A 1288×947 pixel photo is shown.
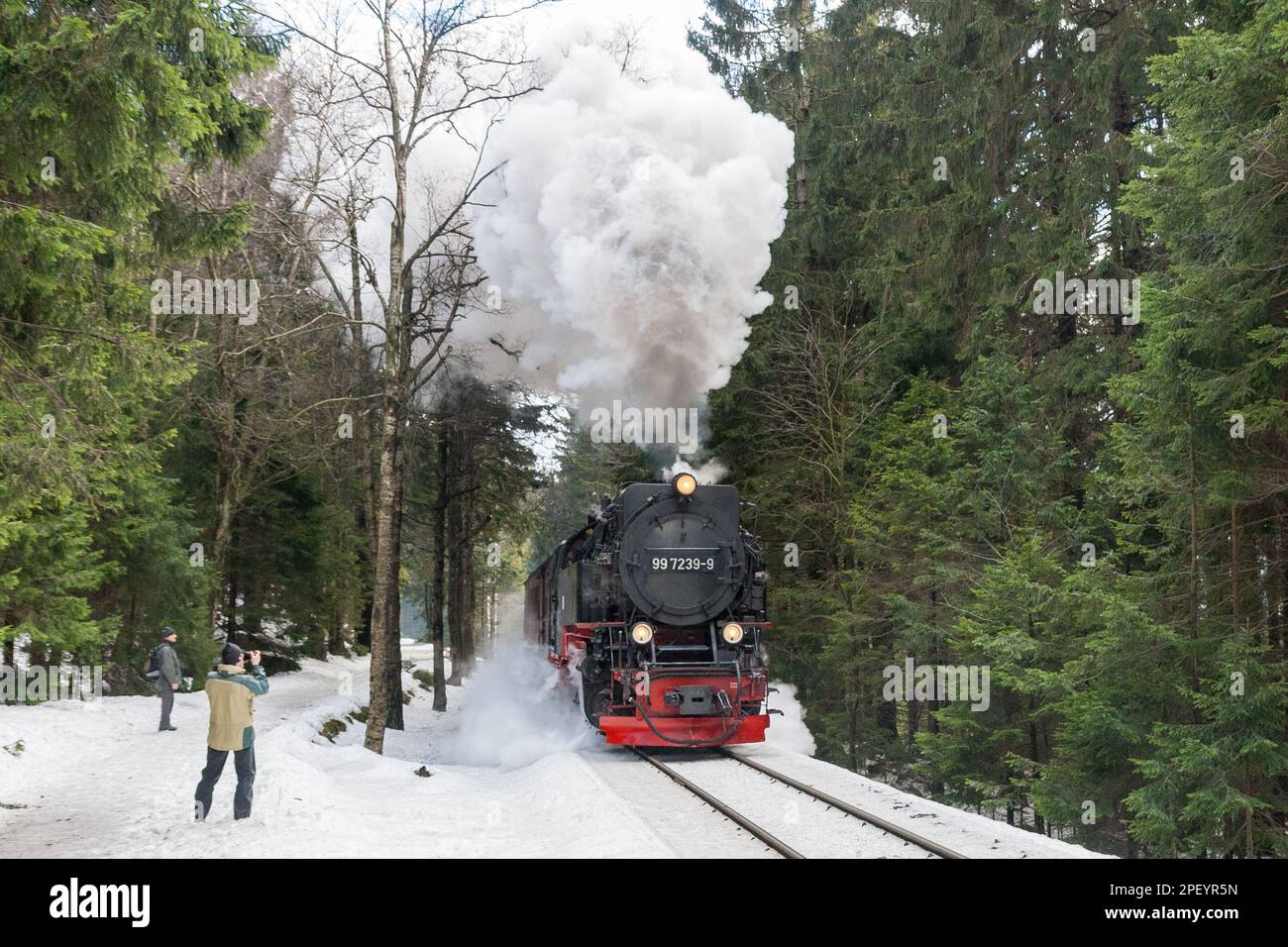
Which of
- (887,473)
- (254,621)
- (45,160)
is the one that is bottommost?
(254,621)

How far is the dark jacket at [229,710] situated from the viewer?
338 inches

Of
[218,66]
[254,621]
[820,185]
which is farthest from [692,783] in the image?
[254,621]

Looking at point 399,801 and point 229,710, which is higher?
point 229,710

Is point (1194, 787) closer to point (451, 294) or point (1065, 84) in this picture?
point (1065, 84)

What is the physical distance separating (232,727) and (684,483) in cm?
643

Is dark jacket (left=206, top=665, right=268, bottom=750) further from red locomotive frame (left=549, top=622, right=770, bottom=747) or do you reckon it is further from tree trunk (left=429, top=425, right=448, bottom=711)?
tree trunk (left=429, top=425, right=448, bottom=711)

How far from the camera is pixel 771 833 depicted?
861 cm

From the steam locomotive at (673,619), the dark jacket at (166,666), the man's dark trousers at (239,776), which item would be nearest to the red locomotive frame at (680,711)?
the steam locomotive at (673,619)

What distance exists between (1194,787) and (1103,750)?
1.58 meters

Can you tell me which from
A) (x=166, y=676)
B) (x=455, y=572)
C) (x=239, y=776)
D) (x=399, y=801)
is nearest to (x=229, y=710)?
(x=239, y=776)

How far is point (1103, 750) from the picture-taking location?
11078 mm

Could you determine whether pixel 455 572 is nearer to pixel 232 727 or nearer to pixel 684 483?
pixel 684 483

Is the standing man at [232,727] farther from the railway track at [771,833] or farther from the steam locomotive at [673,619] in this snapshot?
the steam locomotive at [673,619]

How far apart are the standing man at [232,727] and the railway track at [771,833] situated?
13.4ft
